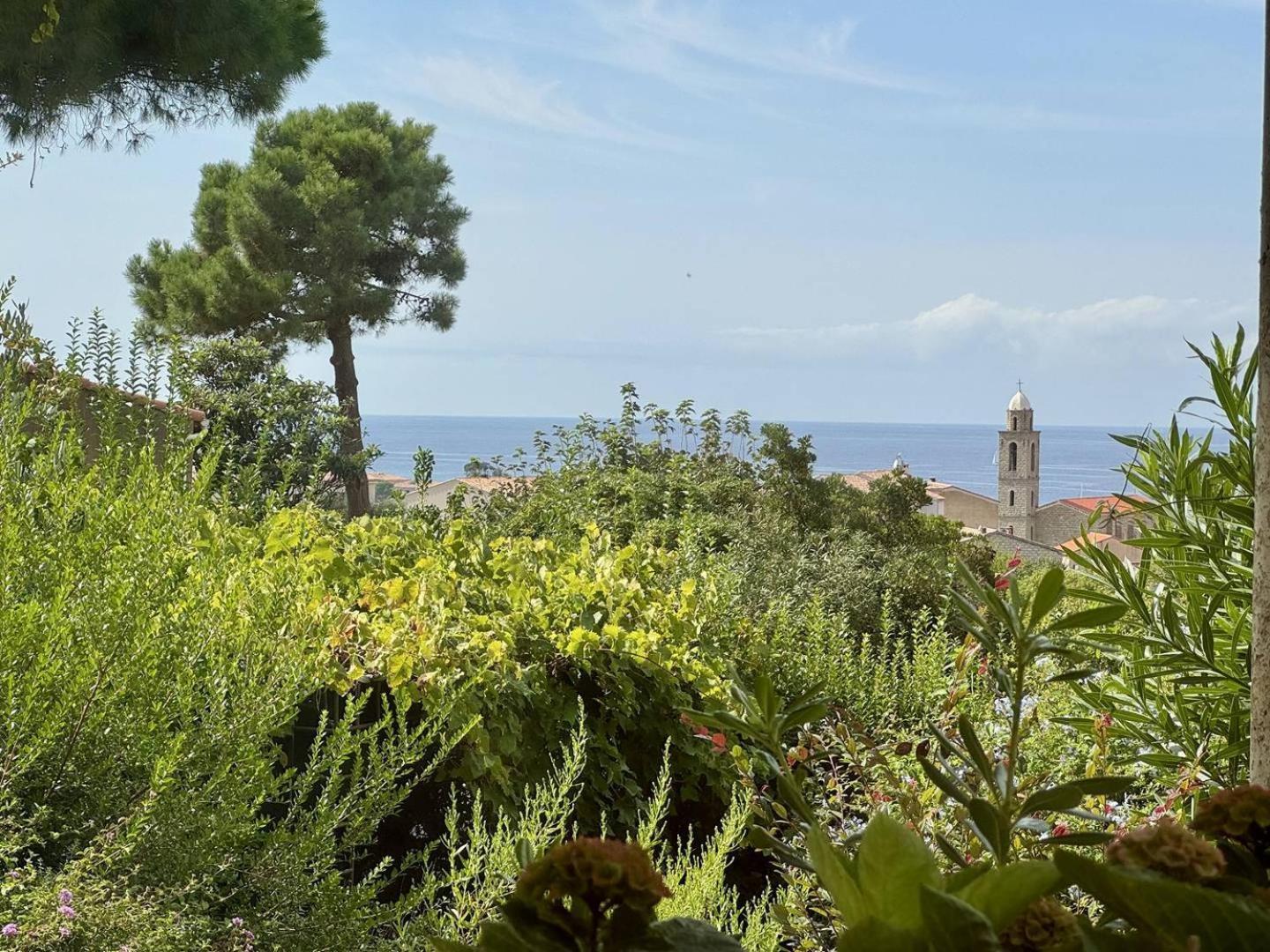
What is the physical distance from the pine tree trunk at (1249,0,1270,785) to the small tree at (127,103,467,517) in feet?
62.8

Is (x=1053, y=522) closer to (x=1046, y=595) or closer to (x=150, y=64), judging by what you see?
(x=150, y=64)

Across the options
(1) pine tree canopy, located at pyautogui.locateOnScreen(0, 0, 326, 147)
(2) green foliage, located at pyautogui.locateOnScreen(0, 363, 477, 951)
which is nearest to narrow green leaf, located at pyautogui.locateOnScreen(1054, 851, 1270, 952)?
(2) green foliage, located at pyautogui.locateOnScreen(0, 363, 477, 951)

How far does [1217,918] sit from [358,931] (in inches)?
64.2

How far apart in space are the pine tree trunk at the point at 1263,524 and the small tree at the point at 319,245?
1916 centimetres

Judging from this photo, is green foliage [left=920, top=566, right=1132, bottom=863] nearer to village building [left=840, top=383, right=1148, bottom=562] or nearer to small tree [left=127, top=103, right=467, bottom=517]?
small tree [left=127, top=103, right=467, bottom=517]

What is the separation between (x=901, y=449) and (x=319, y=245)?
104611mm

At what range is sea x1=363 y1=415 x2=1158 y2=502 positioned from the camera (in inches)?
3410

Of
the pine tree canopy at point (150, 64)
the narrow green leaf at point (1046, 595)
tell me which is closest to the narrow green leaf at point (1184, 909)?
the narrow green leaf at point (1046, 595)

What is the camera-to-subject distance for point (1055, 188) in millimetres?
112750

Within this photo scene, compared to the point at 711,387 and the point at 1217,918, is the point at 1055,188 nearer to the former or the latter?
the point at 711,387

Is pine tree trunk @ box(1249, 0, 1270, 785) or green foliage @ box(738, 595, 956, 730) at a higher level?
pine tree trunk @ box(1249, 0, 1270, 785)

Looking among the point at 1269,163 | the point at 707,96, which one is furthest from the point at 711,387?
the point at 1269,163

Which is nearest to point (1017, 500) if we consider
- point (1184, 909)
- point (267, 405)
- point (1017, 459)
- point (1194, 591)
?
point (1017, 459)

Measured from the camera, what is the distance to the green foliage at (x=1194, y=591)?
1.91 meters
